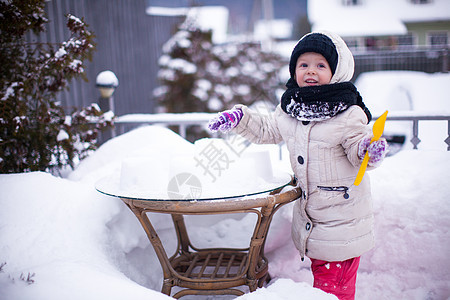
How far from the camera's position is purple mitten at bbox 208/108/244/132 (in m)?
1.77

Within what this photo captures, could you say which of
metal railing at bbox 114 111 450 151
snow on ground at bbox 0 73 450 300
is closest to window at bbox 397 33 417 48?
metal railing at bbox 114 111 450 151

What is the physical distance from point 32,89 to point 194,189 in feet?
5.32

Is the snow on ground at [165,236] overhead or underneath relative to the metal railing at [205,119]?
underneath

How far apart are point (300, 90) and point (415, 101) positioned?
12.2 ft

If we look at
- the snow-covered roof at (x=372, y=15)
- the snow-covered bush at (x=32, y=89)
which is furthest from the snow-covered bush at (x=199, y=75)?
the snow-covered roof at (x=372, y=15)

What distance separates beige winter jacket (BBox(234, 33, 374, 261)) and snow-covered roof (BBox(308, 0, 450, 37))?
47.4ft

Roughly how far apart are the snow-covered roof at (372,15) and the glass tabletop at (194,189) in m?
14.7

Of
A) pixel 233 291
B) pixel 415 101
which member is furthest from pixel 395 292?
pixel 415 101

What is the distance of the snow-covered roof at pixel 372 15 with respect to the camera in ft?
49.9

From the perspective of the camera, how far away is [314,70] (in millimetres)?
1689

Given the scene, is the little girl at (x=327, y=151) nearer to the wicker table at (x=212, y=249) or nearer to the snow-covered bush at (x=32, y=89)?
the wicker table at (x=212, y=249)

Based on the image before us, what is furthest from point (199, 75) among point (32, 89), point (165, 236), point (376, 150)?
point (376, 150)

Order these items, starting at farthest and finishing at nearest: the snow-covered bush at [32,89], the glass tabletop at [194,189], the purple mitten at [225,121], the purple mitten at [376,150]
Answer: the snow-covered bush at [32,89], the purple mitten at [225,121], the glass tabletop at [194,189], the purple mitten at [376,150]

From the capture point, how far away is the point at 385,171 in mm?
2410
